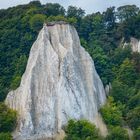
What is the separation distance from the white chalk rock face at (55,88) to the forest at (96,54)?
1149 millimetres

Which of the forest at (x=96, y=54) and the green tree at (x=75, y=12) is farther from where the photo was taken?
the green tree at (x=75, y=12)

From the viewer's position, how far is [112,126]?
60.7 meters

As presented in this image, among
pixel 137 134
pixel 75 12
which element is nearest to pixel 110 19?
pixel 75 12

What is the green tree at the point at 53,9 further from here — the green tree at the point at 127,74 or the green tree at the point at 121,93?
the green tree at the point at 121,93

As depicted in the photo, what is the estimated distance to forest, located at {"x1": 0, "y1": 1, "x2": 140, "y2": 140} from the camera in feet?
195

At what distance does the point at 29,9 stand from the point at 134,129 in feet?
75.0

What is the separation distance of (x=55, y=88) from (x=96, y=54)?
10.9m

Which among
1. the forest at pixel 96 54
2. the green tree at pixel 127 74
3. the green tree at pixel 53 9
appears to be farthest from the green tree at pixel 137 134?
the green tree at pixel 53 9

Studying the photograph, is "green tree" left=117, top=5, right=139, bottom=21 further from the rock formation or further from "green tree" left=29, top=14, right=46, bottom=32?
"green tree" left=29, top=14, right=46, bottom=32

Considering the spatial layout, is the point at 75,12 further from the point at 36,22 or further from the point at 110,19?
the point at 36,22

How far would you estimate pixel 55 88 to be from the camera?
61406mm

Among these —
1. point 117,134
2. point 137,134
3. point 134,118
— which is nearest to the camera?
point 117,134

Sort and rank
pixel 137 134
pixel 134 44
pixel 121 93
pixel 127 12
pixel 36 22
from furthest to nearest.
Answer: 1. pixel 127 12
2. pixel 134 44
3. pixel 36 22
4. pixel 121 93
5. pixel 137 134

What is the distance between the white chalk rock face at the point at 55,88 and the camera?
59.2 metres
